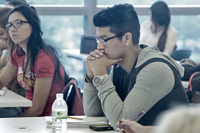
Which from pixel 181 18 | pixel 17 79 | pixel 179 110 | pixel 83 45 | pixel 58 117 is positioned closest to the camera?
pixel 179 110

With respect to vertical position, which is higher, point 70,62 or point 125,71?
point 125,71

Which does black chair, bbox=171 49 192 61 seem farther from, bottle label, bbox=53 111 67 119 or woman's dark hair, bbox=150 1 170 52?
bottle label, bbox=53 111 67 119

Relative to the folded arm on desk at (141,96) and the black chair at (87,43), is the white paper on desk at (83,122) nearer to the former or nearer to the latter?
the folded arm on desk at (141,96)

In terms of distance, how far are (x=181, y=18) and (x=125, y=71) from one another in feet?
14.7

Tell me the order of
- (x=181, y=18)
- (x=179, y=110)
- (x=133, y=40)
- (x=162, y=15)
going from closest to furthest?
1. (x=179, y=110)
2. (x=133, y=40)
3. (x=162, y=15)
4. (x=181, y=18)

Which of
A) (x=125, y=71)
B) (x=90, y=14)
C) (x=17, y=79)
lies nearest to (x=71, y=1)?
(x=90, y=14)

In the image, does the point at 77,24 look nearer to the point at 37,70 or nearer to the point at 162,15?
the point at 162,15

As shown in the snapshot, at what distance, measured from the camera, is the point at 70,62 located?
6066 millimetres

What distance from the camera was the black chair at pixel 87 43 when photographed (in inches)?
202

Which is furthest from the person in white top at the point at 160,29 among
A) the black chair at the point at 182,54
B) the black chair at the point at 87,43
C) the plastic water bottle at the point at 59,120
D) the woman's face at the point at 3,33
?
the plastic water bottle at the point at 59,120

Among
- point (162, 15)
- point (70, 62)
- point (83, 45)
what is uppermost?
point (162, 15)

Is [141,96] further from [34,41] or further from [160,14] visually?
[160,14]

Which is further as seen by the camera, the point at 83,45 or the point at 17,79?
the point at 83,45

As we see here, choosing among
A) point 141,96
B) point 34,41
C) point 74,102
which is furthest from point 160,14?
point 141,96
